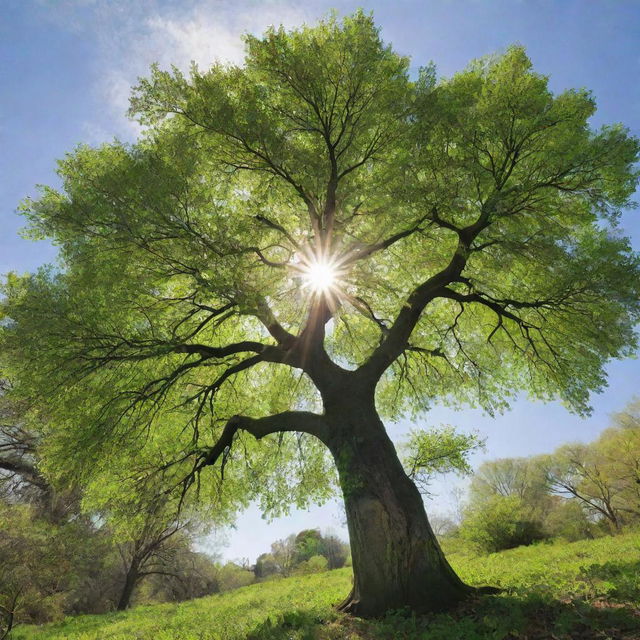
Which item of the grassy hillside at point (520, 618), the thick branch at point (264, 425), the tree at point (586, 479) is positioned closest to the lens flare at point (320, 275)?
the thick branch at point (264, 425)

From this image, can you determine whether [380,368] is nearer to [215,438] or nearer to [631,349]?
[215,438]

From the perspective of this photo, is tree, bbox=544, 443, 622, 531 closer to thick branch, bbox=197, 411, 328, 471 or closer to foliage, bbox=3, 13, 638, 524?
foliage, bbox=3, 13, 638, 524

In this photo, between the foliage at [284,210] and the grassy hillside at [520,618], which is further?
the foliage at [284,210]

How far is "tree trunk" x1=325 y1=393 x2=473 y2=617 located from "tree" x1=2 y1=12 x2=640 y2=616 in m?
0.03

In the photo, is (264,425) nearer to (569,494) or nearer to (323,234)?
(323,234)

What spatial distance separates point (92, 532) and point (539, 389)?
15.8 m

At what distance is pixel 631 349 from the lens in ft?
28.6

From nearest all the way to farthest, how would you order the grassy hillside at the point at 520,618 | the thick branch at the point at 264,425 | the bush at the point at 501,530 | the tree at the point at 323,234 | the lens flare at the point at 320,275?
the grassy hillside at the point at 520,618
the tree at the point at 323,234
the thick branch at the point at 264,425
the lens flare at the point at 320,275
the bush at the point at 501,530

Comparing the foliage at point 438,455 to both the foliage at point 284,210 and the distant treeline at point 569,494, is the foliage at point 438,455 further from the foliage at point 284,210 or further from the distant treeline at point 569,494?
the distant treeline at point 569,494

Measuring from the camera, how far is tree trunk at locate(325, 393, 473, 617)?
6.24m

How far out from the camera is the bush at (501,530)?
53.0ft

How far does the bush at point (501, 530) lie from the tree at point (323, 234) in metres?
9.41

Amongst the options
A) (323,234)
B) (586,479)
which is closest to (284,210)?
(323,234)

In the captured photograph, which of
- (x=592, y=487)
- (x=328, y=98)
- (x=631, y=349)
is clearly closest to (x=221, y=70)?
(x=328, y=98)
